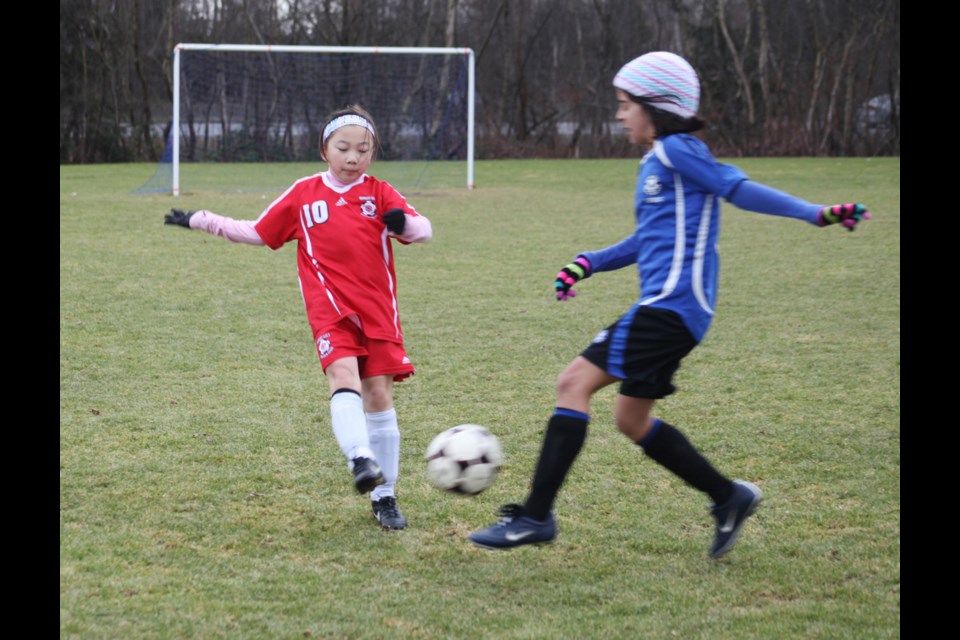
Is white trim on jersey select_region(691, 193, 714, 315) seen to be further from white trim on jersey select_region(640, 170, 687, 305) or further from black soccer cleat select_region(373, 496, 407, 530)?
black soccer cleat select_region(373, 496, 407, 530)

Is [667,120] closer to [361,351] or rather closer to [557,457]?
[557,457]

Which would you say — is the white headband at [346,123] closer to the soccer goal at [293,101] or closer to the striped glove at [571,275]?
the striped glove at [571,275]

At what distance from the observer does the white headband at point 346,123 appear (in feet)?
13.5

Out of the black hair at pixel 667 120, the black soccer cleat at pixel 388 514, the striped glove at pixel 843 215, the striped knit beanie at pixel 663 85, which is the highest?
the striped knit beanie at pixel 663 85

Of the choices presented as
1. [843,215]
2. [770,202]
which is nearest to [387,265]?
[770,202]

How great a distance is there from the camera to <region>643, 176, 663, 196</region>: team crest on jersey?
3.51 meters

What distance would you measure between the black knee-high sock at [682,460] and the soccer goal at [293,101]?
55.8ft

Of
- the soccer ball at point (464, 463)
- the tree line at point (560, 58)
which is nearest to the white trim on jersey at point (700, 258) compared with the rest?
the soccer ball at point (464, 463)

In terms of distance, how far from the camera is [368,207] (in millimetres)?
4094

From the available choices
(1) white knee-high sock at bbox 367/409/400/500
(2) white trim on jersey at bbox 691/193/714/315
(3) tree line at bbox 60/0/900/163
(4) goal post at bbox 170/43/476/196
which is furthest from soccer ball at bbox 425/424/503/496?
(3) tree line at bbox 60/0/900/163

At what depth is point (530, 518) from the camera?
3539 millimetres

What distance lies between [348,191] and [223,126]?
18251 millimetres

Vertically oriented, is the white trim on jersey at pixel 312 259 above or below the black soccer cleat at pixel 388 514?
above

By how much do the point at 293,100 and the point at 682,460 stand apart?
18.3 m
